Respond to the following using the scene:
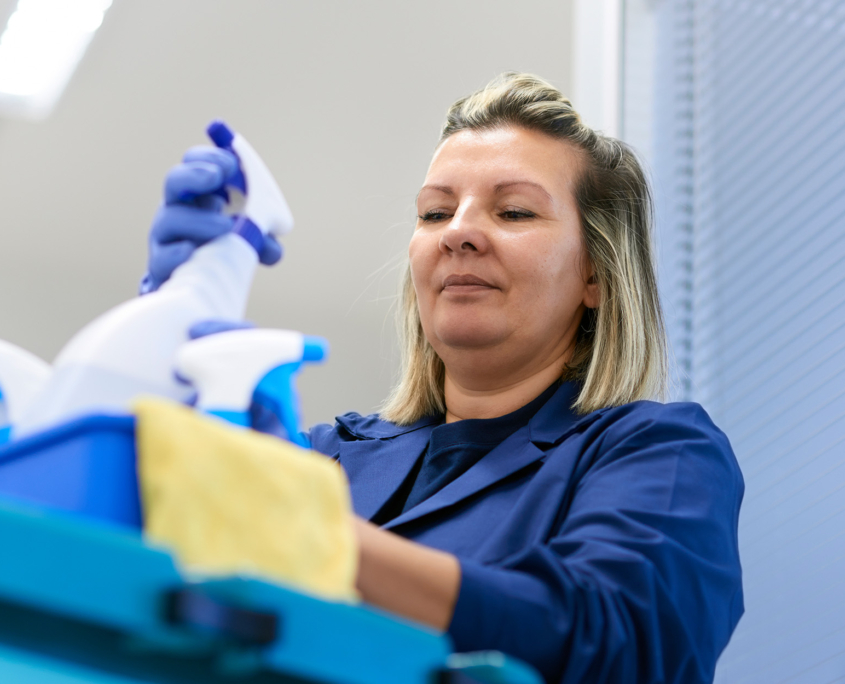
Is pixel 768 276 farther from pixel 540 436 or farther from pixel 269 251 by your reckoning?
pixel 269 251

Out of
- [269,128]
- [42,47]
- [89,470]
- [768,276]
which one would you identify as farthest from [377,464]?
[269,128]

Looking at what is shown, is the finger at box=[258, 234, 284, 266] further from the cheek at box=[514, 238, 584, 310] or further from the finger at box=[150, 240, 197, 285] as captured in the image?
the cheek at box=[514, 238, 584, 310]

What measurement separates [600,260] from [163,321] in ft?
2.46

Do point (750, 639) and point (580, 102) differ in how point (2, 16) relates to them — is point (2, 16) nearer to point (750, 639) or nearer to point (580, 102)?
point (580, 102)

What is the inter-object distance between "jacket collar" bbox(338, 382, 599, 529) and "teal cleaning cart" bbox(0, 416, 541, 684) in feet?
1.68

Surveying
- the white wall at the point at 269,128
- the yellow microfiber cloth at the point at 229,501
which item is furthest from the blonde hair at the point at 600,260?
the white wall at the point at 269,128

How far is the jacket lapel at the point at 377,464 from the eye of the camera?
3.55 feet

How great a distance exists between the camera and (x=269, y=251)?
2.57ft

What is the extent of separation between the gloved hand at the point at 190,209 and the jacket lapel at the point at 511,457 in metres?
0.37

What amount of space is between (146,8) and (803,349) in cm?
174

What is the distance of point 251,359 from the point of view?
1.98ft

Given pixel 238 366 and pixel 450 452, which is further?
pixel 450 452

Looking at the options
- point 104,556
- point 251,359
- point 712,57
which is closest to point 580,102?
point 712,57

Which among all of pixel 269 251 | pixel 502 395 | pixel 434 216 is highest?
A: pixel 434 216
